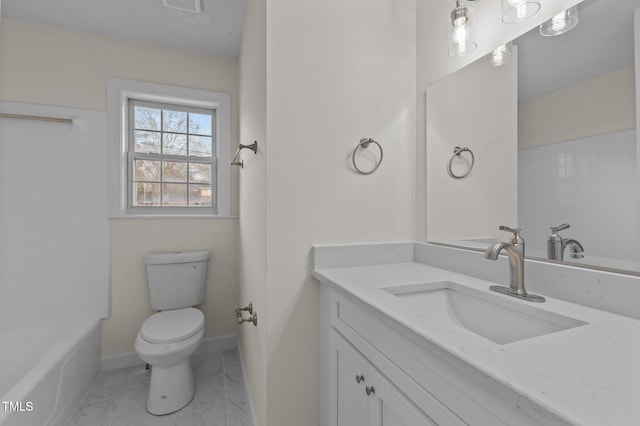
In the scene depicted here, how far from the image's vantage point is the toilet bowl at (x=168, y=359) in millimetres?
1609

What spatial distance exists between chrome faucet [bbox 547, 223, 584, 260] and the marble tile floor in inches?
65.1

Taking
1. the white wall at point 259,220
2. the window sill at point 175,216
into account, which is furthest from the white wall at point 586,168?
the window sill at point 175,216

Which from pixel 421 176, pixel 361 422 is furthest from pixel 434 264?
pixel 361 422

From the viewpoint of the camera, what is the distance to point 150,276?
2080mm

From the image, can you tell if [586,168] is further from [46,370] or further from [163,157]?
[163,157]

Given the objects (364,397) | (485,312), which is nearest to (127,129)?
(364,397)

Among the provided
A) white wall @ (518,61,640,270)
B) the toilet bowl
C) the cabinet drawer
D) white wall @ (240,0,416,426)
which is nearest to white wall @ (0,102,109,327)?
the toilet bowl

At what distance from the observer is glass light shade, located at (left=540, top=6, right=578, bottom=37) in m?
0.84

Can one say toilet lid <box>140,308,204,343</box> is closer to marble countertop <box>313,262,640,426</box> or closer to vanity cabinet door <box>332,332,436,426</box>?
vanity cabinet door <box>332,332,436,426</box>

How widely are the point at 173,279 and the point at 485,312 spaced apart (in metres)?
2.02

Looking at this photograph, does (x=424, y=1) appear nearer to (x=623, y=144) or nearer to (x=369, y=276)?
(x=623, y=144)

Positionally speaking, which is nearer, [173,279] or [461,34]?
[461,34]

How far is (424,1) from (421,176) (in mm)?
861

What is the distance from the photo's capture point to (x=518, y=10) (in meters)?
0.95
